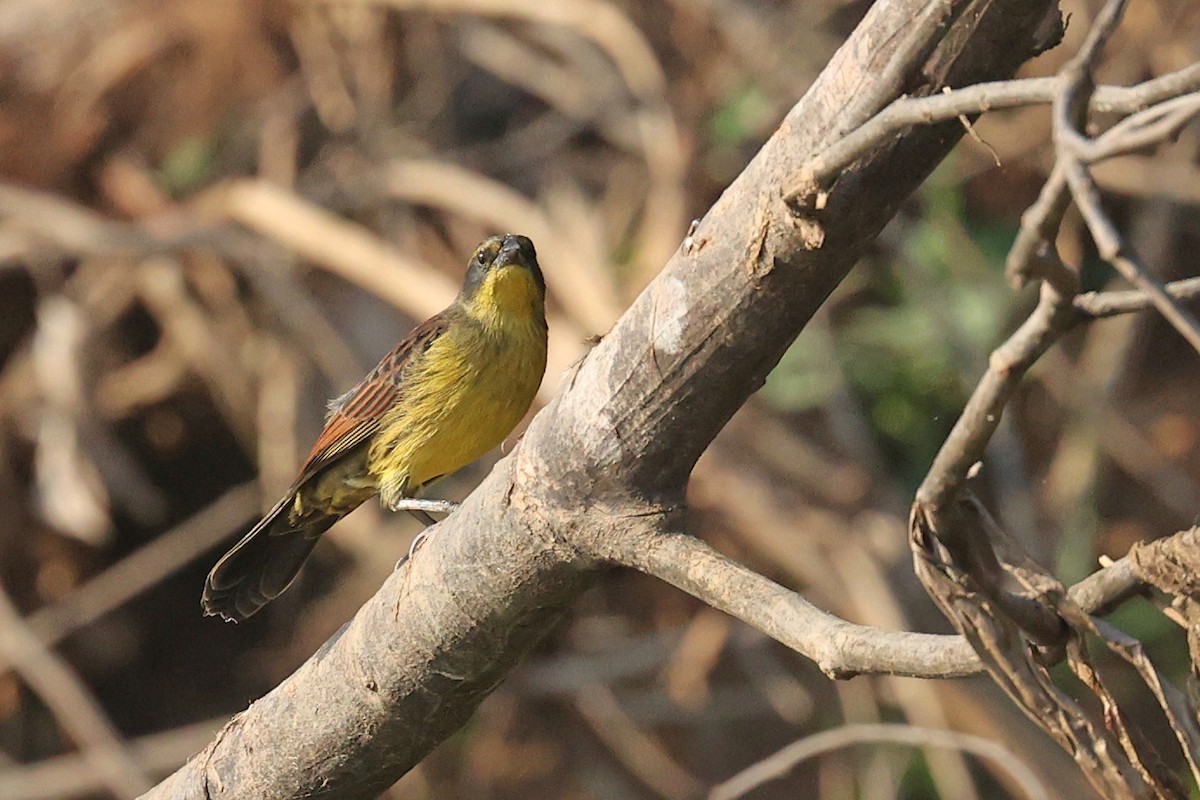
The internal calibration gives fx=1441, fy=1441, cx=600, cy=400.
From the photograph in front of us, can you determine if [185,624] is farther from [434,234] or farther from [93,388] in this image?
[434,234]

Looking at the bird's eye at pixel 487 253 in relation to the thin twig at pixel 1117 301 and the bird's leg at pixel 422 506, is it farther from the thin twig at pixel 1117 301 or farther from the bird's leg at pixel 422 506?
the thin twig at pixel 1117 301

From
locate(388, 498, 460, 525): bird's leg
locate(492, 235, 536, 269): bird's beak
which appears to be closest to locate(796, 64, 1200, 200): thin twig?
locate(388, 498, 460, 525): bird's leg

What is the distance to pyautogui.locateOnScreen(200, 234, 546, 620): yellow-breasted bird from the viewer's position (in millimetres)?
4090

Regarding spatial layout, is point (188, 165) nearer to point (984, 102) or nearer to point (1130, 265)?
point (984, 102)

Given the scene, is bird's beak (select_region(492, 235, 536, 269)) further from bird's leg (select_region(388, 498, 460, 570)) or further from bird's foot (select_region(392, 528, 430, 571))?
bird's foot (select_region(392, 528, 430, 571))

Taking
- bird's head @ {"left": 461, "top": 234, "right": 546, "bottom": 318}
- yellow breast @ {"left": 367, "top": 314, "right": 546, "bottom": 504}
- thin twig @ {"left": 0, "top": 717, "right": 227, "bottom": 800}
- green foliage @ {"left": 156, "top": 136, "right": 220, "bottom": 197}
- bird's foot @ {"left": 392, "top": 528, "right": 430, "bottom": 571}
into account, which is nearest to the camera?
bird's foot @ {"left": 392, "top": 528, "right": 430, "bottom": 571}

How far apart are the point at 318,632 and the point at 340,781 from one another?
381 cm

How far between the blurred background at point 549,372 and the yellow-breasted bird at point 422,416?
1386 millimetres

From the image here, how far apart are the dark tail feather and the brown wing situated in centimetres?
17

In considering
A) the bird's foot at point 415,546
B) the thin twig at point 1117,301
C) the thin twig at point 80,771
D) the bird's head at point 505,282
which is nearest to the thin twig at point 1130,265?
the thin twig at point 1117,301

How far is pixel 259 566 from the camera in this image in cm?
400

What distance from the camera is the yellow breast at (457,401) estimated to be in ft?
13.5

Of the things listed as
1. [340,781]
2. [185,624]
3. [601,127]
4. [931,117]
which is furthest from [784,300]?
[185,624]

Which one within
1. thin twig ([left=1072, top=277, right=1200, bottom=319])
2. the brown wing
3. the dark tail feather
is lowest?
thin twig ([left=1072, top=277, right=1200, bottom=319])
